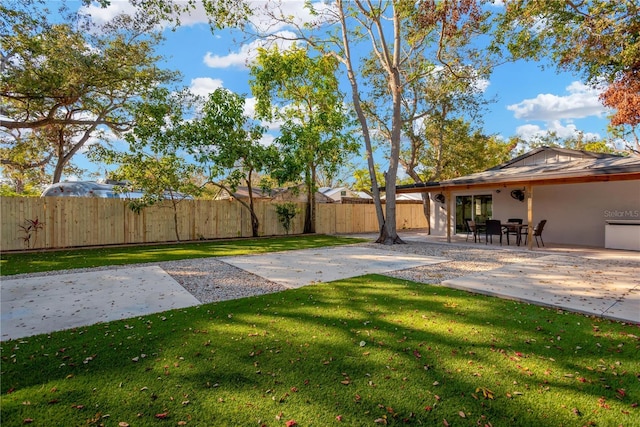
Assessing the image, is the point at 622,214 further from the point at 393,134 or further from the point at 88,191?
the point at 88,191

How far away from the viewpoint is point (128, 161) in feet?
36.7

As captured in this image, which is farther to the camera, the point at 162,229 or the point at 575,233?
the point at 162,229

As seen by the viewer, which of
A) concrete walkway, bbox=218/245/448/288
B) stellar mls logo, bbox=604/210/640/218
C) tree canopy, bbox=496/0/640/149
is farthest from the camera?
stellar mls logo, bbox=604/210/640/218

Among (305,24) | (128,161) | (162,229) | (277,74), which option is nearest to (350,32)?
(305,24)

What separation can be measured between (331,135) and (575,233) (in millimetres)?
10229

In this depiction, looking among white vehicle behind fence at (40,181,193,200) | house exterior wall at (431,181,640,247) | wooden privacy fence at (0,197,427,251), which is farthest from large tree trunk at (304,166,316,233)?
house exterior wall at (431,181,640,247)

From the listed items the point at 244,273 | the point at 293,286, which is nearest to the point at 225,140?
the point at 244,273

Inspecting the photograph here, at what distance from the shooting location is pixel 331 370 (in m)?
2.53

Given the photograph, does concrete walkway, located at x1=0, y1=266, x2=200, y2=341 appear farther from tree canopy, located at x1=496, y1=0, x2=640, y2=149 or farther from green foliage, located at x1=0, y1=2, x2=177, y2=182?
tree canopy, located at x1=496, y1=0, x2=640, y2=149

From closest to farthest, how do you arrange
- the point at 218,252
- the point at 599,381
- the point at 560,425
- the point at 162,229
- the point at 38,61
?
the point at 560,425 → the point at 599,381 → the point at 38,61 → the point at 218,252 → the point at 162,229

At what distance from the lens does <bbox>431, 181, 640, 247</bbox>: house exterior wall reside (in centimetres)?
1001

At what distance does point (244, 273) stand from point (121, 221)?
24.3 ft

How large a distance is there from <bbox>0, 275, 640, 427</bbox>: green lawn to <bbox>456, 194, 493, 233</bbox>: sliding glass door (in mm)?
10563

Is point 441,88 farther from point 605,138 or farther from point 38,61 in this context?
Answer: point 605,138
